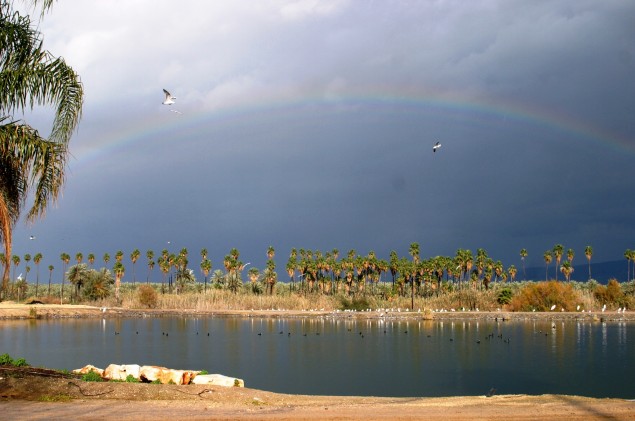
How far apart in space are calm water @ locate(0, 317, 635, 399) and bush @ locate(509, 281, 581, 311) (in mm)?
15029

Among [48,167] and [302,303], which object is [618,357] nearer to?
[48,167]

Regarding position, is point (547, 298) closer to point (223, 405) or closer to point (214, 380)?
point (214, 380)

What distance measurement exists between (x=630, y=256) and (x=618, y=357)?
8868 cm

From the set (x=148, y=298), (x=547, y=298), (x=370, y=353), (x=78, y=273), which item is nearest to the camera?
(x=370, y=353)

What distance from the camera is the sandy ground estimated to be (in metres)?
15.7

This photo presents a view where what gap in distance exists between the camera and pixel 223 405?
17578 mm

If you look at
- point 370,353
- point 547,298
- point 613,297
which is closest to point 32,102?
point 370,353

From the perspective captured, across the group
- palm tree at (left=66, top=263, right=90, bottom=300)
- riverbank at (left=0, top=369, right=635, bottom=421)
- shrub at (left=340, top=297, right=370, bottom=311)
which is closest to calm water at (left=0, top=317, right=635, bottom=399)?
riverbank at (left=0, top=369, right=635, bottom=421)

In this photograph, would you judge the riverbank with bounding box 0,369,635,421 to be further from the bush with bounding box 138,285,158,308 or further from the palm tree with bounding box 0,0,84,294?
the bush with bounding box 138,285,158,308

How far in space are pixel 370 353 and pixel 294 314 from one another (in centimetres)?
5200

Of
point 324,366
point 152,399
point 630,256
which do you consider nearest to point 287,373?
point 324,366

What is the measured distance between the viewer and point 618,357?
51625mm

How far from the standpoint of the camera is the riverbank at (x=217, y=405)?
1567 centimetres

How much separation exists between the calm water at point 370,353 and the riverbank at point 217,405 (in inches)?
580
